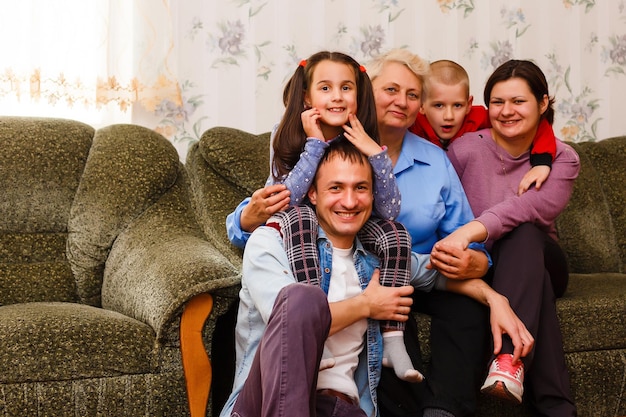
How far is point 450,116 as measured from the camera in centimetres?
232

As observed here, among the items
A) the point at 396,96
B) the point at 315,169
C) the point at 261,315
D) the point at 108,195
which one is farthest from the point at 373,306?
the point at 108,195

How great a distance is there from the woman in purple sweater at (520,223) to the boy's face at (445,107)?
0.06m

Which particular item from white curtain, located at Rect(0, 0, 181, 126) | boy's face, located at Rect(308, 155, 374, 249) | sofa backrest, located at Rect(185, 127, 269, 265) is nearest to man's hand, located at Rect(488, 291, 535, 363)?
boy's face, located at Rect(308, 155, 374, 249)

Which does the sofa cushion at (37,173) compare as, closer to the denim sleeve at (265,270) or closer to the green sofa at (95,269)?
the green sofa at (95,269)

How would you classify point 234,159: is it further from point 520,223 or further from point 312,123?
point 520,223

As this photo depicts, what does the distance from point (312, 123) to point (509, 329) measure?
663mm

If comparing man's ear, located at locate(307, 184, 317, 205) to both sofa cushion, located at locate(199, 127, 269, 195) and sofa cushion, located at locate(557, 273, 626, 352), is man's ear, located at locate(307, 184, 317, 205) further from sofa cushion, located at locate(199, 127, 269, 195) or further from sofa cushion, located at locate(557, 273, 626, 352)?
sofa cushion, located at locate(557, 273, 626, 352)

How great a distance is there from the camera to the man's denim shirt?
5.67 ft

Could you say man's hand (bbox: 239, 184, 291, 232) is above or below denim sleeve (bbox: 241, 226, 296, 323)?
above

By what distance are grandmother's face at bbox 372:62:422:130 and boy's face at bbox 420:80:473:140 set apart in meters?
0.14

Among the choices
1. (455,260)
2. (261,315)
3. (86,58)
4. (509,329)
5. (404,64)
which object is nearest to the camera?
(261,315)

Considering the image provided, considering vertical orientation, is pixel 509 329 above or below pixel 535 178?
below

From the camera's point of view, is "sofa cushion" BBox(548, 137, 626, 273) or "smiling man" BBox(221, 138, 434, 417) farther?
"sofa cushion" BBox(548, 137, 626, 273)

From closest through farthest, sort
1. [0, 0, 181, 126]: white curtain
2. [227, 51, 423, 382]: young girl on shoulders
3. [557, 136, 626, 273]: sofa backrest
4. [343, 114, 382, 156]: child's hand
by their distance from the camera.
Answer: [227, 51, 423, 382]: young girl on shoulders → [343, 114, 382, 156]: child's hand → [0, 0, 181, 126]: white curtain → [557, 136, 626, 273]: sofa backrest
